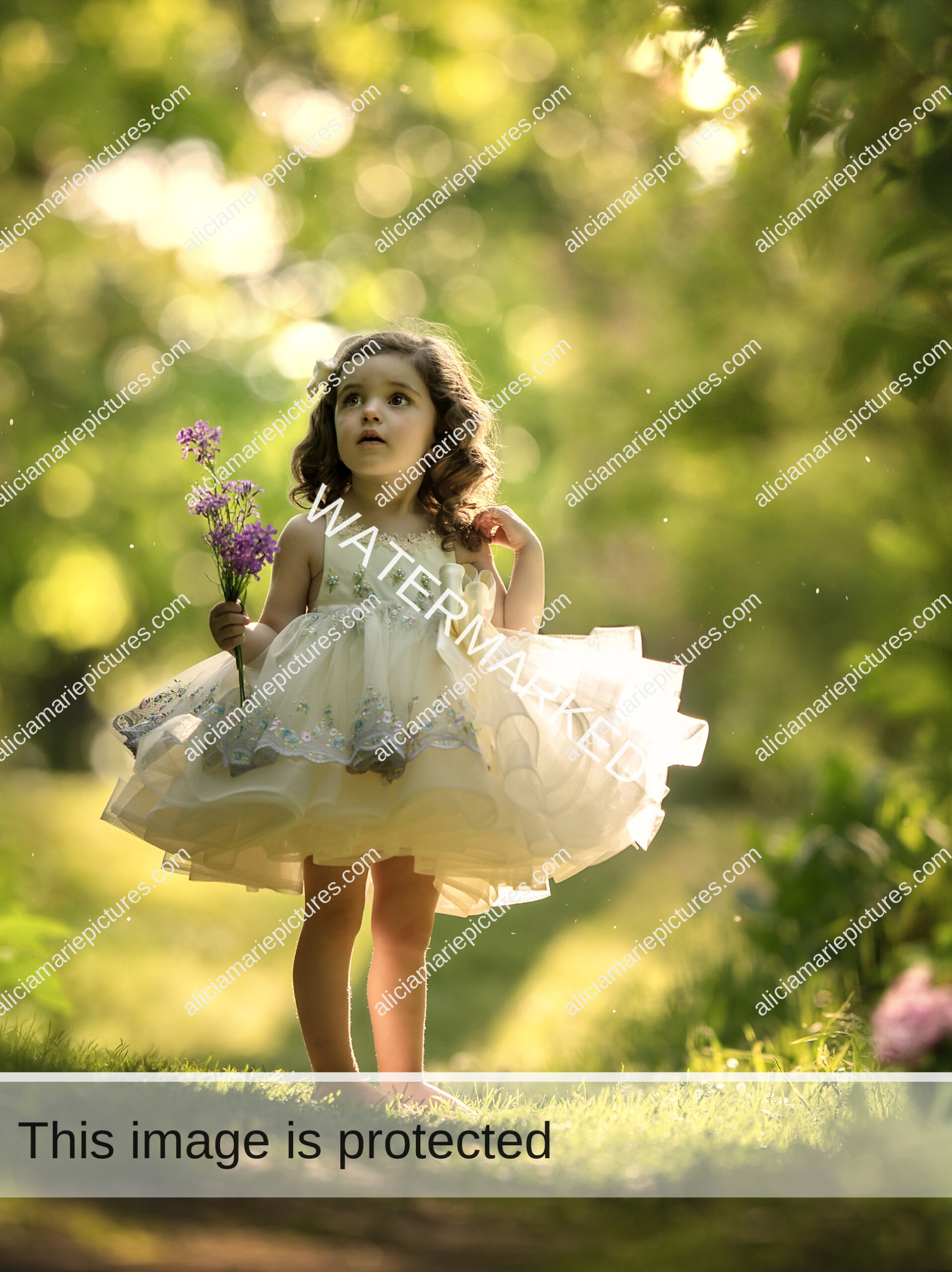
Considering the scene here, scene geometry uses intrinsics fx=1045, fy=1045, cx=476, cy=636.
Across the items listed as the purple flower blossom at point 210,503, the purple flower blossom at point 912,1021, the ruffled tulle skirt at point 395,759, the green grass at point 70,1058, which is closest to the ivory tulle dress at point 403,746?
the ruffled tulle skirt at point 395,759

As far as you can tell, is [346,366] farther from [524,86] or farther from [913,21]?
[524,86]

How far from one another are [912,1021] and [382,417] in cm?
117

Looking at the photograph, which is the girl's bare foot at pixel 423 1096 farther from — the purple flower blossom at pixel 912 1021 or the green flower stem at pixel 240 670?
the purple flower blossom at pixel 912 1021

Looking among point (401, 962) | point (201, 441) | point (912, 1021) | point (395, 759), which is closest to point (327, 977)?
point (401, 962)

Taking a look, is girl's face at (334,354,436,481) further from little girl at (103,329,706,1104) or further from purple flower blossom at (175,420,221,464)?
purple flower blossom at (175,420,221,464)

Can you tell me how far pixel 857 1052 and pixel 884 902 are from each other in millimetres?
471

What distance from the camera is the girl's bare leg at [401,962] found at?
1.26 meters

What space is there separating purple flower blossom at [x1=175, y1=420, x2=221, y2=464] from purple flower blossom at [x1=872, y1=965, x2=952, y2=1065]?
4.18ft

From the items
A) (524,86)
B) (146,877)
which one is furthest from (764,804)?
(524,86)

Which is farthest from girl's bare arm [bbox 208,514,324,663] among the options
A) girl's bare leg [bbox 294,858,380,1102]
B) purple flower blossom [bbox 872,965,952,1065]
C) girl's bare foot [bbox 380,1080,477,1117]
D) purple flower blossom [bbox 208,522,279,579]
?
purple flower blossom [bbox 872,965,952,1065]

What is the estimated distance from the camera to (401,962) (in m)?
1.26

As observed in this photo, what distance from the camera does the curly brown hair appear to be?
1312 millimetres

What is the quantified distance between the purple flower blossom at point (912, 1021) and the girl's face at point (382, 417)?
110cm

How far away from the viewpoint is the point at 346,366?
4.26ft
